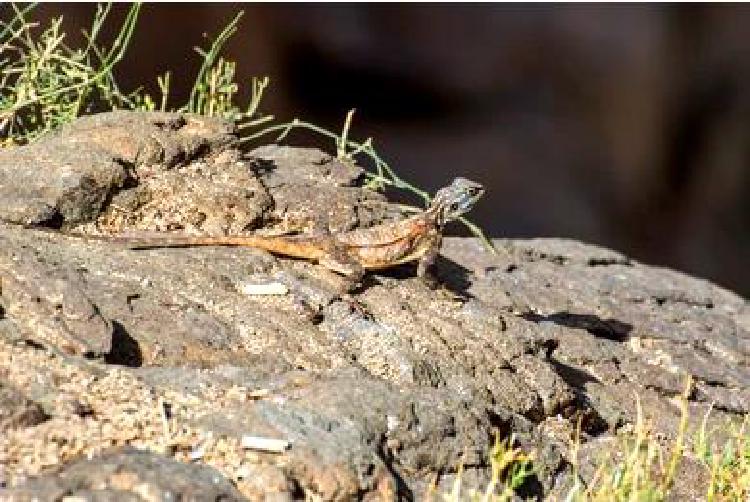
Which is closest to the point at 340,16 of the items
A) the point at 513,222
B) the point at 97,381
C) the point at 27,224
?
the point at 513,222

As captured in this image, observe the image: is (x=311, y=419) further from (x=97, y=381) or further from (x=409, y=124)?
(x=409, y=124)

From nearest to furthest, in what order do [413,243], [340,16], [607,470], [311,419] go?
[311,419] → [607,470] → [413,243] → [340,16]

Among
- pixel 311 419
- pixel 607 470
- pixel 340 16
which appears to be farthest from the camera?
pixel 340 16

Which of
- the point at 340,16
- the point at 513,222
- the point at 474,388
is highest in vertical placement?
the point at 474,388

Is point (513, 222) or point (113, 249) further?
point (513, 222)

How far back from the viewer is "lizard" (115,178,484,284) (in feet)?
16.2

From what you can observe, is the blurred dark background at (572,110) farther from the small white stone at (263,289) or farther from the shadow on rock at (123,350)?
the shadow on rock at (123,350)

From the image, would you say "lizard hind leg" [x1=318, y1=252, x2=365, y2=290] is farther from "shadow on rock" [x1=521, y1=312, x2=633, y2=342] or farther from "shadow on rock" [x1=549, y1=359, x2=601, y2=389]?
"shadow on rock" [x1=521, y1=312, x2=633, y2=342]

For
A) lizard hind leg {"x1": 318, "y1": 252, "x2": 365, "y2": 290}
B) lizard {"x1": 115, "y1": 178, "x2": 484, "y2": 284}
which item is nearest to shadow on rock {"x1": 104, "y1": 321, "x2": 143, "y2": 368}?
lizard {"x1": 115, "y1": 178, "x2": 484, "y2": 284}

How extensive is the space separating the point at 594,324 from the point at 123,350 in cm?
239

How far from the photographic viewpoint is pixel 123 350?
13.3 feet

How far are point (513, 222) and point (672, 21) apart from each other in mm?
2269

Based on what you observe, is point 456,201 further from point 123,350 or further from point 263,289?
point 123,350

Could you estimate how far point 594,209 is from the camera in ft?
45.9
